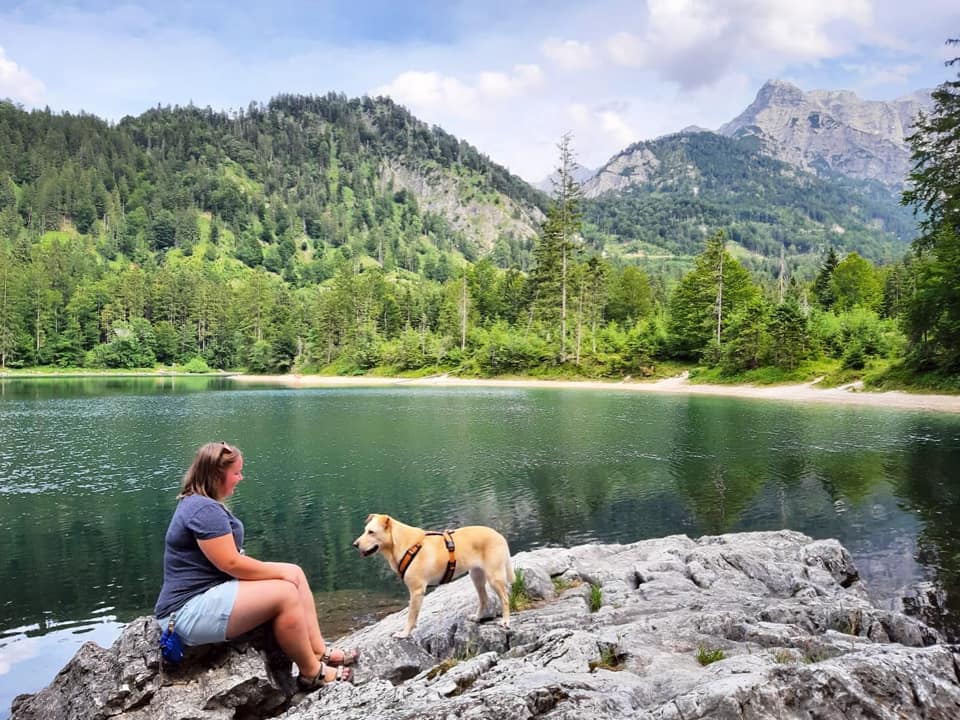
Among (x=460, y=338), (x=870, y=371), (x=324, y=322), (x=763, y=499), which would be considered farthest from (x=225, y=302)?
(x=763, y=499)

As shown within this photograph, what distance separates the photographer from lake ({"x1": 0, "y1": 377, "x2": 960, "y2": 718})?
11719 mm

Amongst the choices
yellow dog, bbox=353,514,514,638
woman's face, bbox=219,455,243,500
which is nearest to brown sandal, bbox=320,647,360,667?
yellow dog, bbox=353,514,514,638

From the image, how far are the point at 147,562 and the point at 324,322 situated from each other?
101507 millimetres

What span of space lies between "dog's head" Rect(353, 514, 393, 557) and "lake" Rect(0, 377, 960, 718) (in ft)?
14.7

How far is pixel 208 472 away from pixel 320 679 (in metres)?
2.37

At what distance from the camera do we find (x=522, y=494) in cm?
2002

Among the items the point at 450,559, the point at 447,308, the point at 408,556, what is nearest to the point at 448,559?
the point at 450,559

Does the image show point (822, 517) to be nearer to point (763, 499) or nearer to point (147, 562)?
point (763, 499)

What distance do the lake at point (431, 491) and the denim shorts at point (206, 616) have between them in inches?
209

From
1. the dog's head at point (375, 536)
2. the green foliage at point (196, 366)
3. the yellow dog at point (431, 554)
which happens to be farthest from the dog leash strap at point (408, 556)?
the green foliage at point (196, 366)

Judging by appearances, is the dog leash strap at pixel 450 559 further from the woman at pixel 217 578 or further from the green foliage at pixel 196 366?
the green foliage at pixel 196 366

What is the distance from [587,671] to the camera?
4.83 m

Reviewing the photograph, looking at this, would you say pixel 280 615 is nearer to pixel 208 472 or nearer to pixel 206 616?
pixel 206 616

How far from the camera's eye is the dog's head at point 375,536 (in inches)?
255
